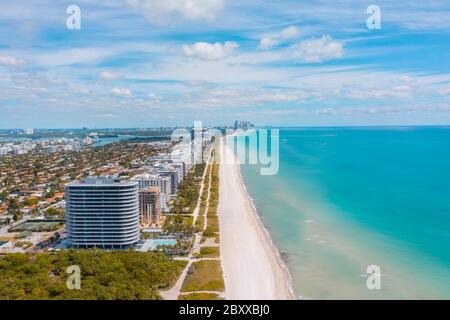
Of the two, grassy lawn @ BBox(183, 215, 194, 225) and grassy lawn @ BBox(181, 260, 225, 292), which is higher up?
grassy lawn @ BBox(183, 215, 194, 225)

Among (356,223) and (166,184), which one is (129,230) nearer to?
(166,184)

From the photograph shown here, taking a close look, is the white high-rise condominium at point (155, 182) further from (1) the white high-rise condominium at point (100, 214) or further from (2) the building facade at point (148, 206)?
(1) the white high-rise condominium at point (100, 214)

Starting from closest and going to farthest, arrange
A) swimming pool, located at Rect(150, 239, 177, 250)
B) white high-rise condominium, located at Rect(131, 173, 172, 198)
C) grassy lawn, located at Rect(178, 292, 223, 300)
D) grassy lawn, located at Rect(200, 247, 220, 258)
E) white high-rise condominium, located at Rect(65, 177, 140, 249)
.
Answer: grassy lawn, located at Rect(178, 292, 223, 300)
grassy lawn, located at Rect(200, 247, 220, 258)
white high-rise condominium, located at Rect(65, 177, 140, 249)
swimming pool, located at Rect(150, 239, 177, 250)
white high-rise condominium, located at Rect(131, 173, 172, 198)

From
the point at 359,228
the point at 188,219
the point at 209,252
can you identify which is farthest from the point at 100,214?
the point at 359,228

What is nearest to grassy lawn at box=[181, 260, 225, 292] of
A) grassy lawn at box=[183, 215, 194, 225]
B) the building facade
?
grassy lawn at box=[183, 215, 194, 225]

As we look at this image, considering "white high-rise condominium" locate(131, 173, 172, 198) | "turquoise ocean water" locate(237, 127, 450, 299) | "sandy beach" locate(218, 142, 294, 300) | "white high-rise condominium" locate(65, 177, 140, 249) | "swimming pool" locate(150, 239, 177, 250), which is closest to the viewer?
"sandy beach" locate(218, 142, 294, 300)

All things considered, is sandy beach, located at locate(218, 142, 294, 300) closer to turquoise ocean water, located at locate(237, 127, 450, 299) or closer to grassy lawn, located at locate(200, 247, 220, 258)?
grassy lawn, located at locate(200, 247, 220, 258)
